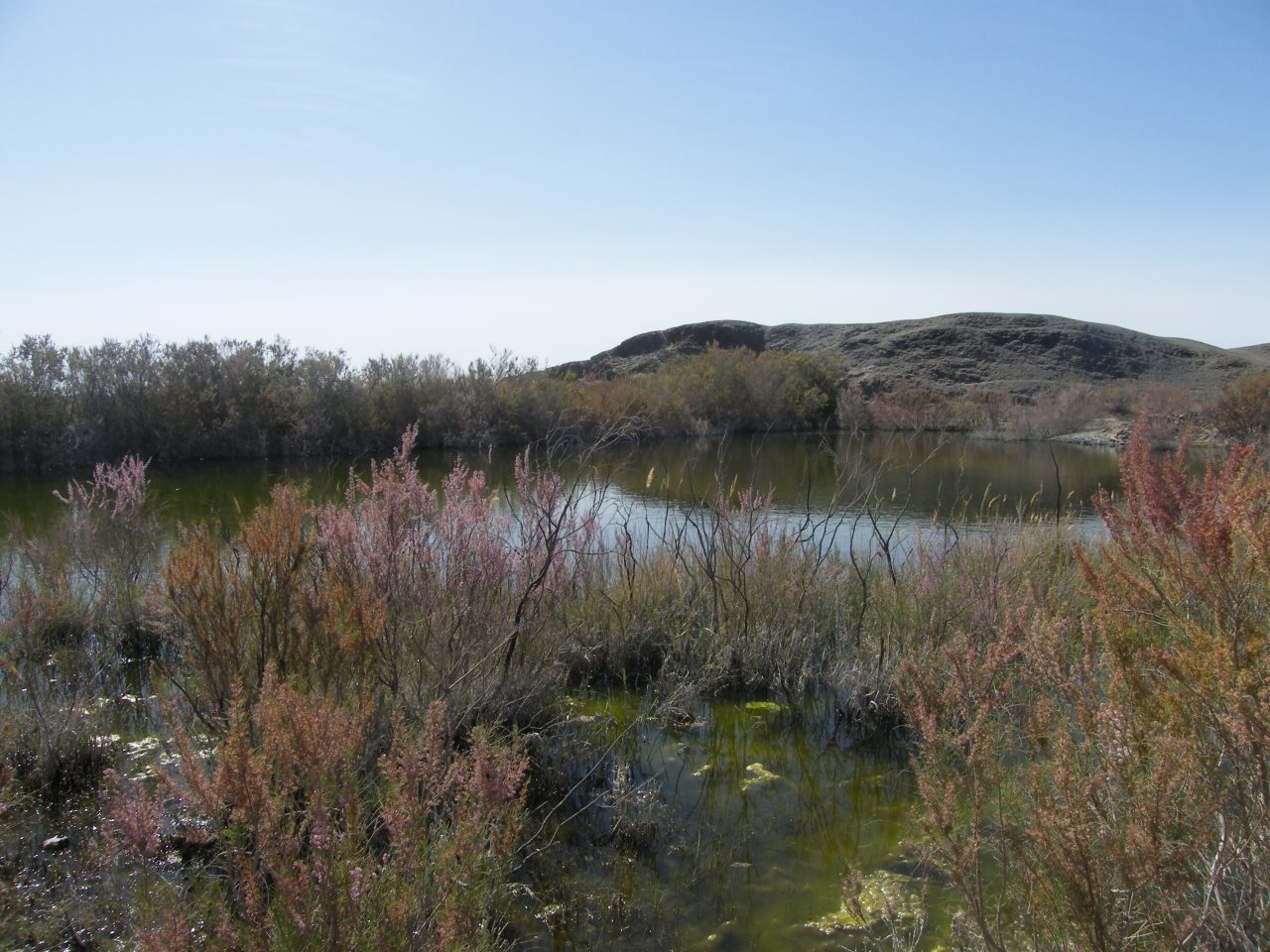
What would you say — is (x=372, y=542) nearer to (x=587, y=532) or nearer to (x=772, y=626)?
(x=587, y=532)

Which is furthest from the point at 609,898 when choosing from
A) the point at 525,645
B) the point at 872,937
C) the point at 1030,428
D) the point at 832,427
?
the point at 832,427

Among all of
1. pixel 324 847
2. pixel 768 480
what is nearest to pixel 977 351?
pixel 768 480

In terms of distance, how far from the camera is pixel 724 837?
380 cm

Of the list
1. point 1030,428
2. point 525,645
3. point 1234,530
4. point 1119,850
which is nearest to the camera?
point 1119,850

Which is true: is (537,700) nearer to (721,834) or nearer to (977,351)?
(721,834)

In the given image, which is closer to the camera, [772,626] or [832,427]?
[772,626]

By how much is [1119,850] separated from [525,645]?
3.21m

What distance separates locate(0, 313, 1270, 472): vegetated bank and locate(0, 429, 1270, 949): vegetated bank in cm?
439

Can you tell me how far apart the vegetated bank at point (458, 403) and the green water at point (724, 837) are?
16.8ft

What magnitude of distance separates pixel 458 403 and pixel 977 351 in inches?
1353

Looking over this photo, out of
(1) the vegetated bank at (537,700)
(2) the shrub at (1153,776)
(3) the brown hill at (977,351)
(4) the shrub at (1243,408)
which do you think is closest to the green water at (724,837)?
(1) the vegetated bank at (537,700)

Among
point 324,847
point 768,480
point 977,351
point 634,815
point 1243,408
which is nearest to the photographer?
point 324,847

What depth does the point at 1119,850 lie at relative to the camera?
186 centimetres

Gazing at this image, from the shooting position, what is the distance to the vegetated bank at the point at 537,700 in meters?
1.94
